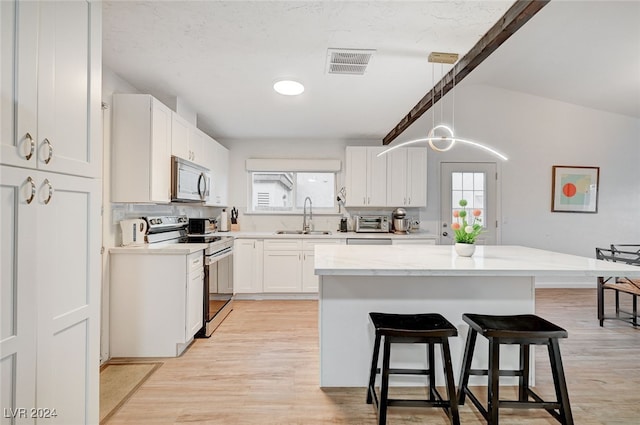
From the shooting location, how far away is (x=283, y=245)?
14.8 ft

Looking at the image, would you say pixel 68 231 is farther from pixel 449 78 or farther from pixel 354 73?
pixel 449 78

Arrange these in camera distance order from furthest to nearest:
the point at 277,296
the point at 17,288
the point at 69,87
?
1. the point at 277,296
2. the point at 69,87
3. the point at 17,288

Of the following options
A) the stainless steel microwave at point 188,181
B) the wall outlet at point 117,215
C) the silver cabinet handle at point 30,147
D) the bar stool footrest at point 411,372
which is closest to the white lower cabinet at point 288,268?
the stainless steel microwave at point 188,181

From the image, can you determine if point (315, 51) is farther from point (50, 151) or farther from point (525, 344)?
point (525, 344)

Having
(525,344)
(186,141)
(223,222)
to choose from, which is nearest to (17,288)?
(525,344)

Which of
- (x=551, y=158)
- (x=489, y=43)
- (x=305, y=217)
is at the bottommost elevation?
(x=305, y=217)

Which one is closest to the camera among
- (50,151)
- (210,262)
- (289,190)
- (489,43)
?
(50,151)

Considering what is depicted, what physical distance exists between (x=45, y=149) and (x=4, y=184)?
0.21m

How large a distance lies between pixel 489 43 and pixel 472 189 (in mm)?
3388

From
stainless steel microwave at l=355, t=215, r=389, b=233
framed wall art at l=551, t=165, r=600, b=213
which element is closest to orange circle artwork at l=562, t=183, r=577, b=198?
framed wall art at l=551, t=165, r=600, b=213

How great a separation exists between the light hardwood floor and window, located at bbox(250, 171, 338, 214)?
2.18 m

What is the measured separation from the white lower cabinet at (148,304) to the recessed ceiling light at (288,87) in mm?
1688

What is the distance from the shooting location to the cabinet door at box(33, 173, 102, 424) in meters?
1.24

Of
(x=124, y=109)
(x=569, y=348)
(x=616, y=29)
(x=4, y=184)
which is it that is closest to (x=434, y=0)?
(x=4, y=184)
